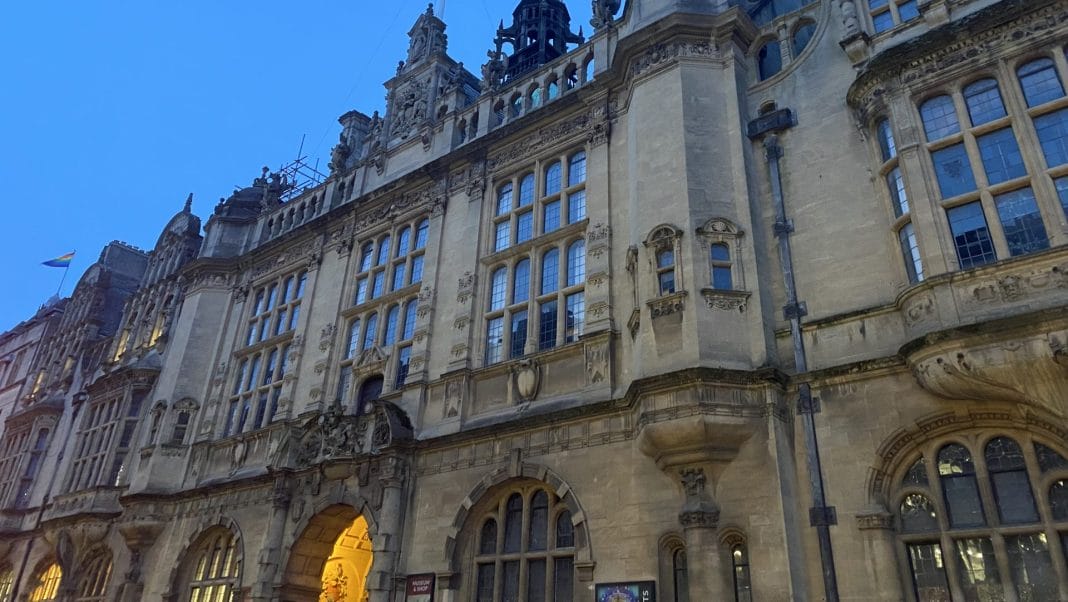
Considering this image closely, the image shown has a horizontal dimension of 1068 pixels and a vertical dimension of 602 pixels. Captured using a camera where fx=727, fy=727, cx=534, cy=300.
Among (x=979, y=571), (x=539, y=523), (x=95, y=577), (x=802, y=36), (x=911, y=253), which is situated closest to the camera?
(x=979, y=571)

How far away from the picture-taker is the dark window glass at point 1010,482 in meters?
11.0

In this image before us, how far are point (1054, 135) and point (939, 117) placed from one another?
1870 mm

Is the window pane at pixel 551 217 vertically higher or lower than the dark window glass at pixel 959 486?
higher

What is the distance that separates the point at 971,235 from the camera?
12.5m

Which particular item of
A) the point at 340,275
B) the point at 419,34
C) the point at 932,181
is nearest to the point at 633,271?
the point at 932,181

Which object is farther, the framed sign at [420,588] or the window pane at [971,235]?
the framed sign at [420,588]

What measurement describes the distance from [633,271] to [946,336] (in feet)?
21.7

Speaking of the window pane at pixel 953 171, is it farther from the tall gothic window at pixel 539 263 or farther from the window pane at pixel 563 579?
the window pane at pixel 563 579

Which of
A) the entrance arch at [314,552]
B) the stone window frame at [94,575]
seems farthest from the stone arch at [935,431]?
the stone window frame at [94,575]

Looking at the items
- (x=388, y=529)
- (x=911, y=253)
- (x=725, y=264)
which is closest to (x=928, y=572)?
(x=911, y=253)

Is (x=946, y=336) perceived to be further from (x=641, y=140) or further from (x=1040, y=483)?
(x=641, y=140)

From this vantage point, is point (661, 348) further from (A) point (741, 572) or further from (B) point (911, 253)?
(B) point (911, 253)

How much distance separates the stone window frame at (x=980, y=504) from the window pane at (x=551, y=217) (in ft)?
34.5

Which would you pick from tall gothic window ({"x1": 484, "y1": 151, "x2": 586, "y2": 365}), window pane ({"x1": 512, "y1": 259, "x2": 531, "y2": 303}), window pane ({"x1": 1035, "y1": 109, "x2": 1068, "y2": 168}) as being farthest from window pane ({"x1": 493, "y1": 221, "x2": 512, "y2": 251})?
window pane ({"x1": 1035, "y1": 109, "x2": 1068, "y2": 168})
